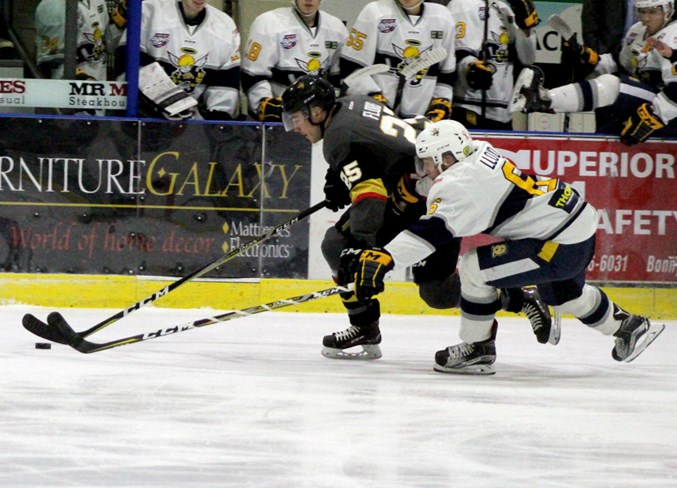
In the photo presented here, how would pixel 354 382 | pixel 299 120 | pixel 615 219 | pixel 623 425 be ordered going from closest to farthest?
pixel 623 425 → pixel 354 382 → pixel 299 120 → pixel 615 219

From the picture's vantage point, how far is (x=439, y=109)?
20.8 feet

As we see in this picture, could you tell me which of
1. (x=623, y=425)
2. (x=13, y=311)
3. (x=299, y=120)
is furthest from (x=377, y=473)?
(x=13, y=311)

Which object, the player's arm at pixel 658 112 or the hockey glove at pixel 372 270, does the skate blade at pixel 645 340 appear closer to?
the hockey glove at pixel 372 270

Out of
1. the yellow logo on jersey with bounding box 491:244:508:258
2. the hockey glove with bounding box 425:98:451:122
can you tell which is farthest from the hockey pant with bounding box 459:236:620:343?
the hockey glove with bounding box 425:98:451:122

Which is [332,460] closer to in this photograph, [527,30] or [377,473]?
[377,473]

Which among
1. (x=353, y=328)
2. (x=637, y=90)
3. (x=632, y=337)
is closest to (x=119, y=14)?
(x=353, y=328)

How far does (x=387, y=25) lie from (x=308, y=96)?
1972mm

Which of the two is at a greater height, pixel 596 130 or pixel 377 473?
pixel 596 130

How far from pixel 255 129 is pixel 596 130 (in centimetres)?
191

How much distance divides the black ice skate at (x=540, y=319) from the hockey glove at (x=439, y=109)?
1.72 meters

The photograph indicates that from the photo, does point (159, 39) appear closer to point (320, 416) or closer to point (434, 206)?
point (434, 206)

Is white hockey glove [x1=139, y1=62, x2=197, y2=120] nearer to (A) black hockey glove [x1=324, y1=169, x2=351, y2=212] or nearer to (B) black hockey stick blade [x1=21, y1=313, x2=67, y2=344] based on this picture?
(A) black hockey glove [x1=324, y1=169, x2=351, y2=212]

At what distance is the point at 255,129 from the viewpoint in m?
6.34

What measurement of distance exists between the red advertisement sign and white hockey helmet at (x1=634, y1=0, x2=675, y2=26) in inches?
26.9
